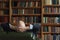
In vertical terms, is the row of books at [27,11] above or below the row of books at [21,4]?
below

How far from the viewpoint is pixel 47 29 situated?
420 cm

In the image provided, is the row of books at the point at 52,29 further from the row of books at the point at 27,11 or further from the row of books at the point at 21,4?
the row of books at the point at 21,4

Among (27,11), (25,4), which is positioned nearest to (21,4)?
(25,4)

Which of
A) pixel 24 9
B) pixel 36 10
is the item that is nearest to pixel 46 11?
pixel 36 10

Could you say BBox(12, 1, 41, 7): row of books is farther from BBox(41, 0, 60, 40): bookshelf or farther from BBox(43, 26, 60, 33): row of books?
BBox(43, 26, 60, 33): row of books

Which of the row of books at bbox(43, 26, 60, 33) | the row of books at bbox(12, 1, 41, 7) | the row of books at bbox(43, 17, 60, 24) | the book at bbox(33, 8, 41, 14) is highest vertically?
the row of books at bbox(12, 1, 41, 7)

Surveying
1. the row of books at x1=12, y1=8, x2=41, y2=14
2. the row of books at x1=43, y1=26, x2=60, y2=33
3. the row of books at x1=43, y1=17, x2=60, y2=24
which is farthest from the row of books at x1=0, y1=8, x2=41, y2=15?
the row of books at x1=43, y1=26, x2=60, y2=33

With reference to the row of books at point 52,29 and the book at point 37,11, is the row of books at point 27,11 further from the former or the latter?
the row of books at point 52,29

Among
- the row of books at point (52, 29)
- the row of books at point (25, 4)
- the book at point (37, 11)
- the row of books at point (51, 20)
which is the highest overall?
the row of books at point (25, 4)

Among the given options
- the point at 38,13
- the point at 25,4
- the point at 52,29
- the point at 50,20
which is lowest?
the point at 52,29

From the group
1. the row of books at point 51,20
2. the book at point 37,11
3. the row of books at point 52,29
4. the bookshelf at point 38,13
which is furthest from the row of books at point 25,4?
the row of books at point 52,29

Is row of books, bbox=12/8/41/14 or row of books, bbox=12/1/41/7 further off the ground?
row of books, bbox=12/1/41/7

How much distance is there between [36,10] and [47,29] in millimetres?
610

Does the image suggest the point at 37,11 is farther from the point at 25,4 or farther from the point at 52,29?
the point at 52,29
